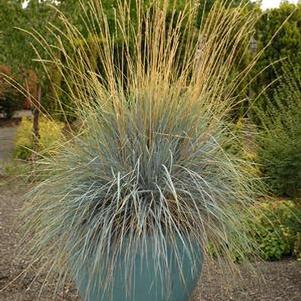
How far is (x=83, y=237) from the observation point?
262 cm

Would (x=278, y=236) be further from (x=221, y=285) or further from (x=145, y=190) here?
(x=145, y=190)

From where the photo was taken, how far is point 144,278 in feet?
8.68

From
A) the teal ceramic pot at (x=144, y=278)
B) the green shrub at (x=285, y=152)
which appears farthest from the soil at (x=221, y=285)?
the green shrub at (x=285, y=152)

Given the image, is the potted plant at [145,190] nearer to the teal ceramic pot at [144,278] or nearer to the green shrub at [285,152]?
the teal ceramic pot at [144,278]

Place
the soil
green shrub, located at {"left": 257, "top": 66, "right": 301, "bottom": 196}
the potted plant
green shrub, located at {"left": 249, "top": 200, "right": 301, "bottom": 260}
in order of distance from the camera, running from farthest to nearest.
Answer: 1. green shrub, located at {"left": 257, "top": 66, "right": 301, "bottom": 196}
2. green shrub, located at {"left": 249, "top": 200, "right": 301, "bottom": 260}
3. the soil
4. the potted plant

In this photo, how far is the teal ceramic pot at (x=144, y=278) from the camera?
103 inches

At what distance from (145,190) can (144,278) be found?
1.32 feet

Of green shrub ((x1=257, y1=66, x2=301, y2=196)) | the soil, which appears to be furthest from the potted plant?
green shrub ((x1=257, y1=66, x2=301, y2=196))

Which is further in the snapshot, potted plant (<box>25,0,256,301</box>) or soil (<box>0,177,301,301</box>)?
soil (<box>0,177,301,301</box>)

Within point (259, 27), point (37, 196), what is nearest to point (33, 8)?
point (259, 27)

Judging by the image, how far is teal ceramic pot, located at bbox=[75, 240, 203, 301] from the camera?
8.57ft

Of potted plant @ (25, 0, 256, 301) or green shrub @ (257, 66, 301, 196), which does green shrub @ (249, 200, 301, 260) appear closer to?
green shrub @ (257, 66, 301, 196)

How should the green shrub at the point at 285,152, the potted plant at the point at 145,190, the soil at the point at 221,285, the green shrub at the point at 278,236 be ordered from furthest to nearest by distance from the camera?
1. the green shrub at the point at 285,152
2. the green shrub at the point at 278,236
3. the soil at the point at 221,285
4. the potted plant at the point at 145,190

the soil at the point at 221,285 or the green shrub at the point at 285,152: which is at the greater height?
the green shrub at the point at 285,152
